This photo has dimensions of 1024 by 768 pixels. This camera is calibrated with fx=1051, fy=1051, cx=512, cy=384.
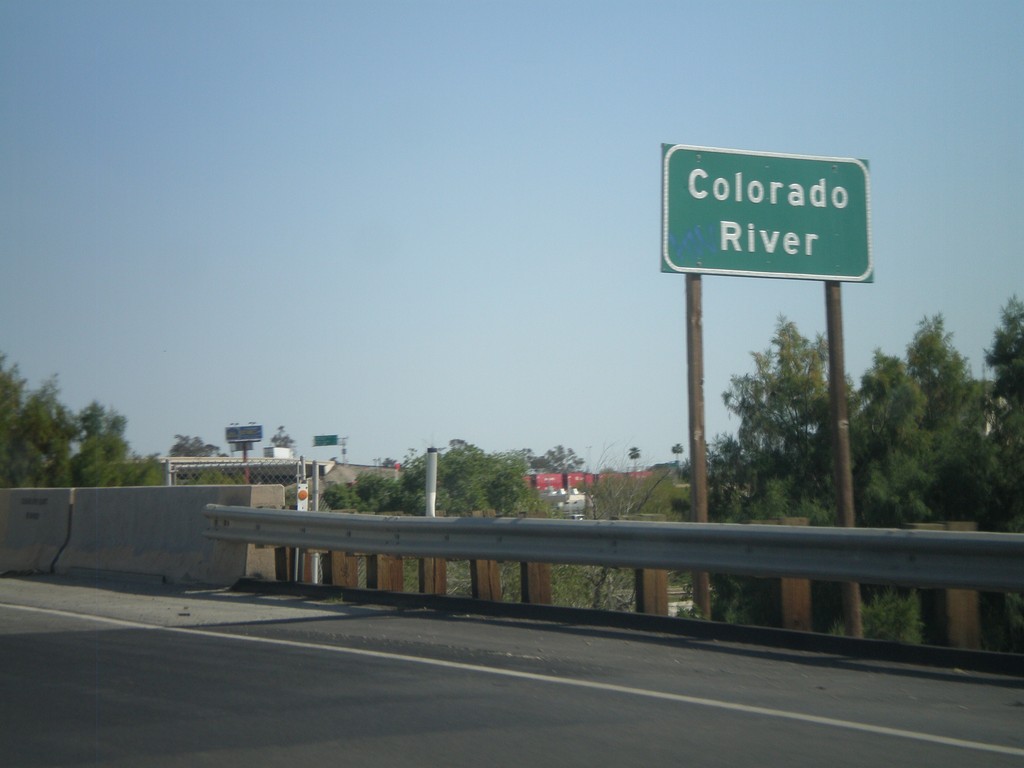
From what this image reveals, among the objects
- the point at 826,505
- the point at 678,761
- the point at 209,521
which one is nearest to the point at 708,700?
the point at 678,761

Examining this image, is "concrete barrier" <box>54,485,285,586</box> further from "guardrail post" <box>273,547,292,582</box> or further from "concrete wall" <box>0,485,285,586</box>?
"guardrail post" <box>273,547,292,582</box>

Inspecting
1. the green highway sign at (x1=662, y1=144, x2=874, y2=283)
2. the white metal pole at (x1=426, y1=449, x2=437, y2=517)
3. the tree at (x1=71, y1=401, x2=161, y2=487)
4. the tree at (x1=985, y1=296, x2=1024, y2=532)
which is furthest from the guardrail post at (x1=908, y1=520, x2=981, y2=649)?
the tree at (x1=71, y1=401, x2=161, y2=487)

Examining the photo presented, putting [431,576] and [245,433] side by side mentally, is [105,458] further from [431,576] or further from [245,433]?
[245,433]

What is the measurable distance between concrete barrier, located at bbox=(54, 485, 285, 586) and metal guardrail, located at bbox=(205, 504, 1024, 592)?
396 mm

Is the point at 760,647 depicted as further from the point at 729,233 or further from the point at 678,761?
the point at 729,233

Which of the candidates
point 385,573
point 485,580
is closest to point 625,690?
point 485,580

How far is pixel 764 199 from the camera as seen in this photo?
36.6 feet

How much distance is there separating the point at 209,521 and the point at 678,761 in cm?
852

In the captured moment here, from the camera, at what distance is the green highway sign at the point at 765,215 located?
1091 centimetres

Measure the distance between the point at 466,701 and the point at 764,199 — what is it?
22.3 ft

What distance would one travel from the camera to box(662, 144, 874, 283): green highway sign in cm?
1091

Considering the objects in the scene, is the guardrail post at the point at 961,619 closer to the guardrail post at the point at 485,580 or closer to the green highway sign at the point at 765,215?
the green highway sign at the point at 765,215

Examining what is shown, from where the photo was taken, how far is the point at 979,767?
5.04 meters

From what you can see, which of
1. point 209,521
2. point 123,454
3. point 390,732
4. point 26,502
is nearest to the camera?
point 390,732
